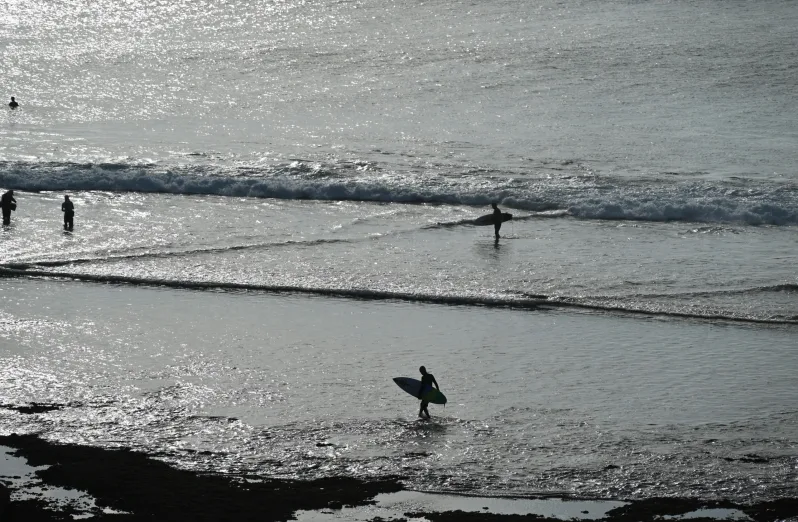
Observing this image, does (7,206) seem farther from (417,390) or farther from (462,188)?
(417,390)

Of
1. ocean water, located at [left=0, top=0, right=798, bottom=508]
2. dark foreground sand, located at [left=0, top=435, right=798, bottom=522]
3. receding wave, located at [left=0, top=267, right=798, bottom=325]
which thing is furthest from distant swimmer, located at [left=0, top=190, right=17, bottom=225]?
dark foreground sand, located at [left=0, top=435, right=798, bottom=522]

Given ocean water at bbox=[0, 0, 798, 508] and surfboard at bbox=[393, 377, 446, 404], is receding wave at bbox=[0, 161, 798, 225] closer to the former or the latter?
ocean water at bbox=[0, 0, 798, 508]

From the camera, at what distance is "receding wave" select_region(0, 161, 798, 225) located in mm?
30094

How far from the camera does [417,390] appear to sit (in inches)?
609

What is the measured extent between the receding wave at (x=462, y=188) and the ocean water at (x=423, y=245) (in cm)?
14

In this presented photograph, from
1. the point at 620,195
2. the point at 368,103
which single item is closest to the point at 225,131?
the point at 368,103

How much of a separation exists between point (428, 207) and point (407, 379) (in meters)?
16.1

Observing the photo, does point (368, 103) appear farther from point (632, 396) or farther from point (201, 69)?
point (632, 396)

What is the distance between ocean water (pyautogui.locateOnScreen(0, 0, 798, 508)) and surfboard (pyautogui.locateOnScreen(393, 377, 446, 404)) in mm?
316

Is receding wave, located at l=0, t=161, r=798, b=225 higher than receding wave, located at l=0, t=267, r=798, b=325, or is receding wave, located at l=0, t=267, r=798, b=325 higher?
→ receding wave, located at l=0, t=161, r=798, b=225

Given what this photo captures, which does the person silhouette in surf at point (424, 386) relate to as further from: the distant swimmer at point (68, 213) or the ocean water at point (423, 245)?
the distant swimmer at point (68, 213)

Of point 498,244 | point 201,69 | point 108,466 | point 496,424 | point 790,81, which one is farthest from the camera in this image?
point 201,69

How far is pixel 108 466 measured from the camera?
13039 millimetres

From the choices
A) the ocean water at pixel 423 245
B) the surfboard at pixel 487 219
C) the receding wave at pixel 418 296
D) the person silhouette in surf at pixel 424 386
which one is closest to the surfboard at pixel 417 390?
the person silhouette in surf at pixel 424 386
